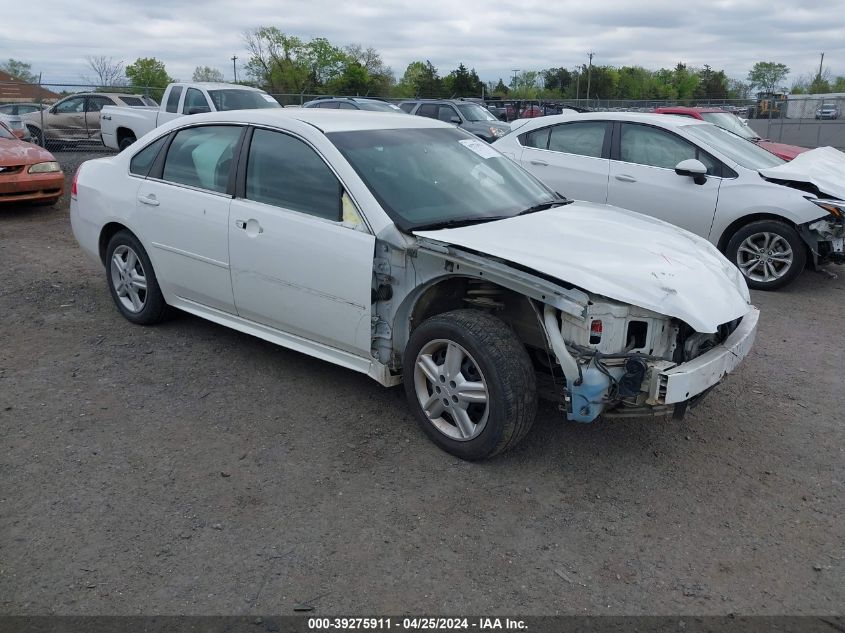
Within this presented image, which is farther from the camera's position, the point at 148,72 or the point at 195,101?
the point at 148,72

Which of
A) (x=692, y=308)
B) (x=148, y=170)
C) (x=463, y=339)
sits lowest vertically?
(x=463, y=339)

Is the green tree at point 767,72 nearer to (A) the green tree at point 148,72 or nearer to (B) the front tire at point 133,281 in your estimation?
(A) the green tree at point 148,72

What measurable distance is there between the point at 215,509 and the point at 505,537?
1.33m

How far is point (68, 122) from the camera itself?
18766mm

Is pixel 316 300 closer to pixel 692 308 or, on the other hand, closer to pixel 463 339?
pixel 463 339

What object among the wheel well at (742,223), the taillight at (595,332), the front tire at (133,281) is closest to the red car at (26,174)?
the front tire at (133,281)

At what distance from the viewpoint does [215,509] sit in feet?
11.2

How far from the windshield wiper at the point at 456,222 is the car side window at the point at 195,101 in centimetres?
1136

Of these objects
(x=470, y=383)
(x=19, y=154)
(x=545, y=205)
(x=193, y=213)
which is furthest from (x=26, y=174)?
(x=470, y=383)

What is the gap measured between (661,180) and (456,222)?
431 cm

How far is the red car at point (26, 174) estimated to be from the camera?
10.4 meters

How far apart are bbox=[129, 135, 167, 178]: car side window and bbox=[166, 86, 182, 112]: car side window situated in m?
9.98

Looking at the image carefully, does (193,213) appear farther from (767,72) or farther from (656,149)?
(767,72)

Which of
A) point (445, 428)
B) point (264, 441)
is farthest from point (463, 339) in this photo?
point (264, 441)
